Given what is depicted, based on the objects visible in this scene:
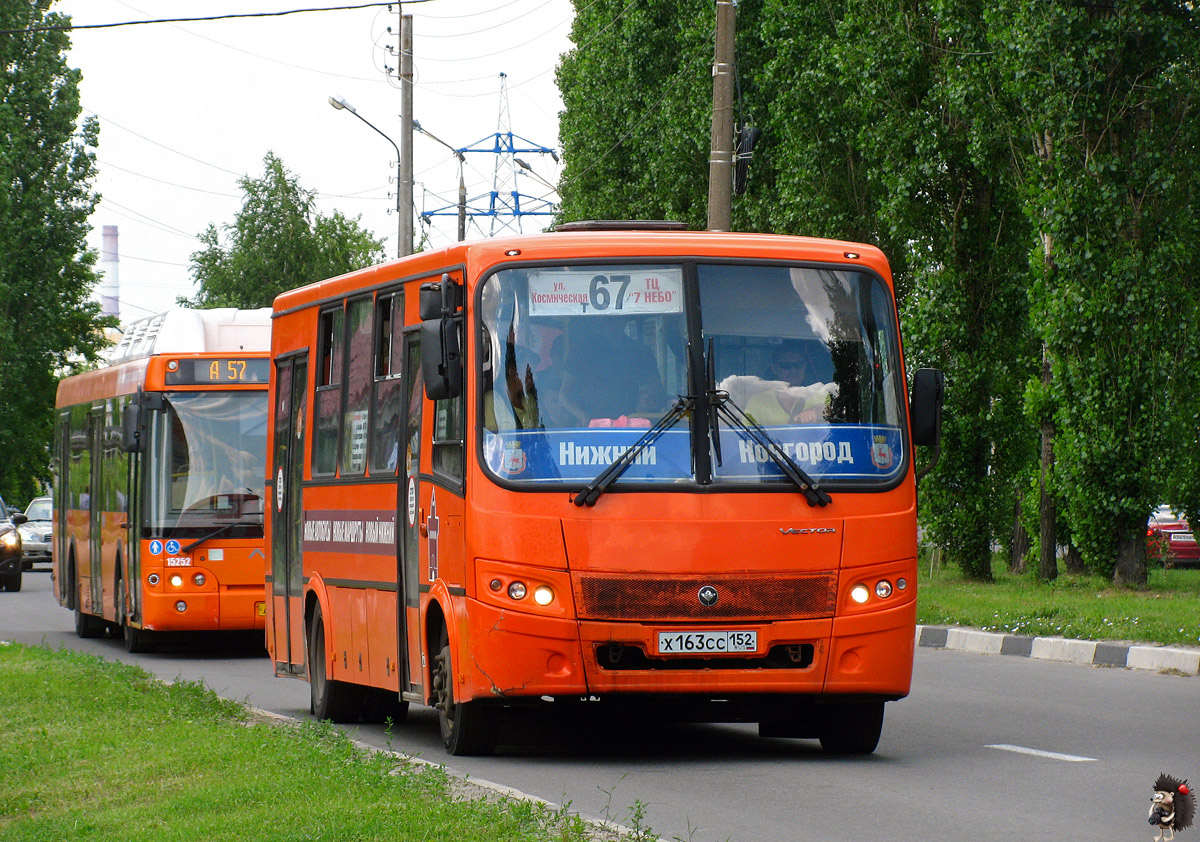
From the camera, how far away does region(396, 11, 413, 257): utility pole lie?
31703 millimetres

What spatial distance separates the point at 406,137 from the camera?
32.6 m

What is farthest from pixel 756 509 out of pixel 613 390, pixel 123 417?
pixel 123 417

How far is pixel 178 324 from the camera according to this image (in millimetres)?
19766

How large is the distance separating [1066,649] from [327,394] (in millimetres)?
8045

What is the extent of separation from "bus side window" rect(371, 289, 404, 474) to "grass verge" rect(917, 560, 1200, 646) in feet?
27.8

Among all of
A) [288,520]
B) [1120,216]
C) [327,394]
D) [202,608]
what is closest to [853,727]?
[327,394]

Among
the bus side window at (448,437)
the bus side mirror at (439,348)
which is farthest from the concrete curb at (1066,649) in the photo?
the bus side mirror at (439,348)

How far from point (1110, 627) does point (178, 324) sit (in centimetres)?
960

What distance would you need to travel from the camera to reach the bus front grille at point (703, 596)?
377 inches

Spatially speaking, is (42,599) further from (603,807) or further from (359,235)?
(359,235)

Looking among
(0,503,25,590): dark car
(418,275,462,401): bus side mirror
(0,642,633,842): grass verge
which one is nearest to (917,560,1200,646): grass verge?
(0,642,633,842): grass verge

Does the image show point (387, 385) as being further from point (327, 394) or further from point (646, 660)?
point (646, 660)

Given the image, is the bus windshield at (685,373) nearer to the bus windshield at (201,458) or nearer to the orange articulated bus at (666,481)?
the orange articulated bus at (666,481)

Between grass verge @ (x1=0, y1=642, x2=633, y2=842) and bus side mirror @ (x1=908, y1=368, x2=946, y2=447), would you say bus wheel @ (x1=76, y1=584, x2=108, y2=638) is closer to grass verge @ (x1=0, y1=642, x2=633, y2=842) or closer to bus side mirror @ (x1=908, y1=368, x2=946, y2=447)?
grass verge @ (x1=0, y1=642, x2=633, y2=842)
